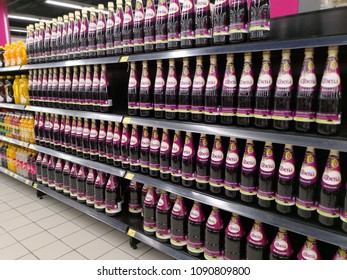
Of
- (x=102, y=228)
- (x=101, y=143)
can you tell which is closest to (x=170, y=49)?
(x=101, y=143)

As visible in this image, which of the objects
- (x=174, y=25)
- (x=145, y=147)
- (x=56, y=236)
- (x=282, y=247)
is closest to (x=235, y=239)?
(x=282, y=247)

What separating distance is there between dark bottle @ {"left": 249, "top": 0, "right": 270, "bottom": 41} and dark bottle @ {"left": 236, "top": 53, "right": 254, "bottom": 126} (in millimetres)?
118

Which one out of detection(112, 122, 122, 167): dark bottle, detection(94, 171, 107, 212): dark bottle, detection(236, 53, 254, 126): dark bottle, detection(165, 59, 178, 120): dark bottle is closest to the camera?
detection(236, 53, 254, 126): dark bottle

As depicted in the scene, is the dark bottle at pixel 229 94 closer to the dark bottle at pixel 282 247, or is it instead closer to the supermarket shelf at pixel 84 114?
the dark bottle at pixel 282 247

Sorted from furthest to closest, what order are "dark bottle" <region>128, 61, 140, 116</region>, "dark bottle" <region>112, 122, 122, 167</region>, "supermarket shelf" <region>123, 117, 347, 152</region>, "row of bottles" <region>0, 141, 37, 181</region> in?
1. "row of bottles" <region>0, 141, 37, 181</region>
2. "dark bottle" <region>112, 122, 122, 167</region>
3. "dark bottle" <region>128, 61, 140, 116</region>
4. "supermarket shelf" <region>123, 117, 347, 152</region>

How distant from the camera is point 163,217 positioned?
2154 mm

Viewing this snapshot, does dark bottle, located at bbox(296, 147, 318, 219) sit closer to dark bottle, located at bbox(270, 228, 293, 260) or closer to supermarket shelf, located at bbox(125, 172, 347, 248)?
supermarket shelf, located at bbox(125, 172, 347, 248)

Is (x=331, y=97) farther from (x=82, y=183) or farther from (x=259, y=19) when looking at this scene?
(x=82, y=183)

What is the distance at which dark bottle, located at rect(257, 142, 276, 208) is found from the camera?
160 centimetres

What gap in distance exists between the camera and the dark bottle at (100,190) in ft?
8.71

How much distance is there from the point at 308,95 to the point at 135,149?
4.39 ft

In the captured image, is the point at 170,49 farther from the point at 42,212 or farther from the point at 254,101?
the point at 42,212

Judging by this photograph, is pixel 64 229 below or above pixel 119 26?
below

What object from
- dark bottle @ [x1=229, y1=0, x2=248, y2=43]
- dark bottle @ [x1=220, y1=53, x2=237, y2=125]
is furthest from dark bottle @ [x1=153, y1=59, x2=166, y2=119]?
dark bottle @ [x1=229, y1=0, x2=248, y2=43]
